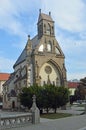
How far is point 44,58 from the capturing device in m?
66.4

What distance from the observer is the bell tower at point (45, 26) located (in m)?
70.1

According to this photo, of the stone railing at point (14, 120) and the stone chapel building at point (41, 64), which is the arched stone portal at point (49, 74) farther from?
the stone railing at point (14, 120)

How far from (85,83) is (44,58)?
101 ft

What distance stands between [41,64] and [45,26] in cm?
1112

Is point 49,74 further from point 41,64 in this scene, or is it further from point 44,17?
point 44,17

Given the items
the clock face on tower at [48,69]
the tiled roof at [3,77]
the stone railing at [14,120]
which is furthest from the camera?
the tiled roof at [3,77]

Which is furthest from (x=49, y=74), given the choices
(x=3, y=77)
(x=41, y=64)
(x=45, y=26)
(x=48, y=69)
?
(x=3, y=77)

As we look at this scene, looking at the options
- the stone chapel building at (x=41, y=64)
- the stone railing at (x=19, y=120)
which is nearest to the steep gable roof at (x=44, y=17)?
the stone chapel building at (x=41, y=64)

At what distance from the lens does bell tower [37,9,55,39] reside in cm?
7012

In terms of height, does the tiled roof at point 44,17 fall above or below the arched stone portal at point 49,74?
above

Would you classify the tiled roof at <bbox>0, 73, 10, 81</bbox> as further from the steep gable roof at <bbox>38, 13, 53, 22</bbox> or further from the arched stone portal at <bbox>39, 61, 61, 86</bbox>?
the arched stone portal at <bbox>39, 61, 61, 86</bbox>

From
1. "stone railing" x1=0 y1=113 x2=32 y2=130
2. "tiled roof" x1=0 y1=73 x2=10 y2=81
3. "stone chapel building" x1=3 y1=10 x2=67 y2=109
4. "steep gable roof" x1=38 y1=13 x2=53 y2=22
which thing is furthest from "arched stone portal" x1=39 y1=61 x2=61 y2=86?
"tiled roof" x1=0 y1=73 x2=10 y2=81

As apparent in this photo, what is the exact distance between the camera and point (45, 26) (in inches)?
2768

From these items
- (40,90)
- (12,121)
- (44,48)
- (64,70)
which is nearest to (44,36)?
(44,48)
